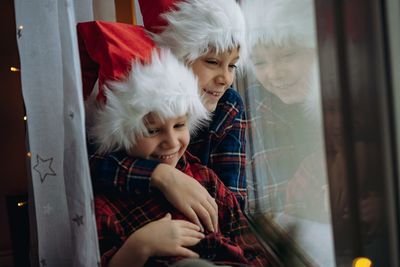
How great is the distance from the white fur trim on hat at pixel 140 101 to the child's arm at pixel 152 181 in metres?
0.03

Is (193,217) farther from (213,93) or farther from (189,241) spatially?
(213,93)

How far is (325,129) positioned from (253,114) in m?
0.44

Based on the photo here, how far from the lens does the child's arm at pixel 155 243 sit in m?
0.62

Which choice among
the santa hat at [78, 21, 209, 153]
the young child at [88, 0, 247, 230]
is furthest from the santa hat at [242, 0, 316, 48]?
the santa hat at [78, 21, 209, 153]

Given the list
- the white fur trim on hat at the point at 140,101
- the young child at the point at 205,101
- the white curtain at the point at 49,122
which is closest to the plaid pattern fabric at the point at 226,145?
the young child at the point at 205,101

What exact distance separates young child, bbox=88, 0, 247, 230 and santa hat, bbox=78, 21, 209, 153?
0.04m

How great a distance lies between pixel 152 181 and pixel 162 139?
72 mm

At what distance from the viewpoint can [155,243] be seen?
0.62 meters

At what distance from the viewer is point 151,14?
73cm

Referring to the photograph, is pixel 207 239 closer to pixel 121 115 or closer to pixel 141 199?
pixel 141 199

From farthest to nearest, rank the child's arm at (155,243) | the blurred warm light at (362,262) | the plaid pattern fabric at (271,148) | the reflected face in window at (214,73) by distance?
the plaid pattern fabric at (271,148), the reflected face in window at (214,73), the child's arm at (155,243), the blurred warm light at (362,262)

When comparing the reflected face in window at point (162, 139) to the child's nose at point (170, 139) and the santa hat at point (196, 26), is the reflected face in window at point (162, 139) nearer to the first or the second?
the child's nose at point (170, 139)

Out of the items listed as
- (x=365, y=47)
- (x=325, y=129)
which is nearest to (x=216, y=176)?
(x=325, y=129)

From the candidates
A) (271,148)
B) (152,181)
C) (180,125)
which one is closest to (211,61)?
(180,125)
